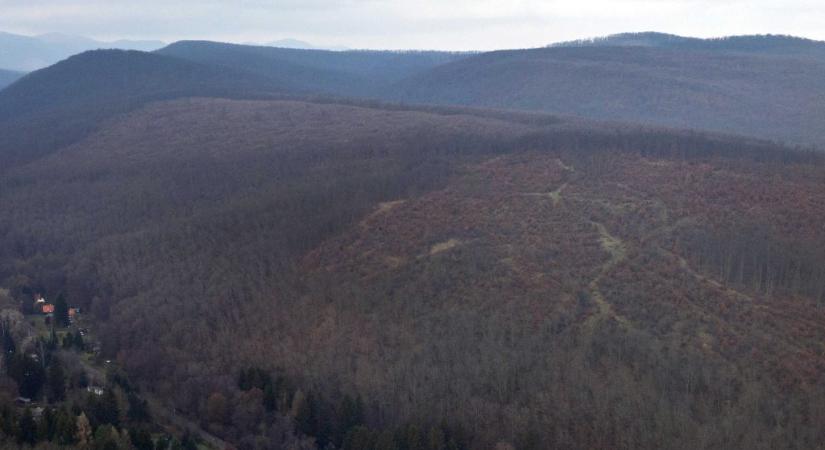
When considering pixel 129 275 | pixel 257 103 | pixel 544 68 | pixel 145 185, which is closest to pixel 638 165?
pixel 129 275

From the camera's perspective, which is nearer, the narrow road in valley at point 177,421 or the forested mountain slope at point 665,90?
the narrow road in valley at point 177,421

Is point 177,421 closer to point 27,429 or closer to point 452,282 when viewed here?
point 27,429

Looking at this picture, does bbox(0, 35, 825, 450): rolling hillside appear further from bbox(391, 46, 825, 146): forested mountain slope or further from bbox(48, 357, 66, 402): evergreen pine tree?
bbox(391, 46, 825, 146): forested mountain slope

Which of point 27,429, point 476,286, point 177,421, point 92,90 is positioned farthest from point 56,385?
point 92,90

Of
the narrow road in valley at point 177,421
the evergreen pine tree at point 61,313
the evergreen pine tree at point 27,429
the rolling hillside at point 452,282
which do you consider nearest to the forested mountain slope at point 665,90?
the rolling hillside at point 452,282

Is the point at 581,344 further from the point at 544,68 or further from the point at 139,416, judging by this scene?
the point at 544,68

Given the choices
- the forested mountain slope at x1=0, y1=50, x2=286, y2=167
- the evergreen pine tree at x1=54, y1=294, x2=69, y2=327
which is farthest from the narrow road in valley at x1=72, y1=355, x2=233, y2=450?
the forested mountain slope at x1=0, y1=50, x2=286, y2=167

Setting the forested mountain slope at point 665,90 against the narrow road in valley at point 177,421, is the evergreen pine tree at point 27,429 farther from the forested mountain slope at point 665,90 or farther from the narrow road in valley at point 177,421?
the forested mountain slope at point 665,90
